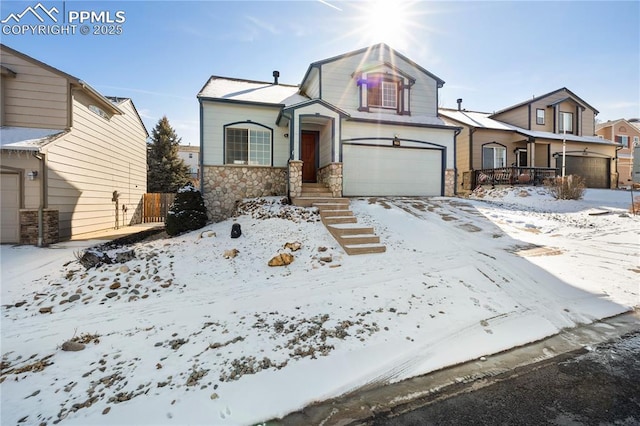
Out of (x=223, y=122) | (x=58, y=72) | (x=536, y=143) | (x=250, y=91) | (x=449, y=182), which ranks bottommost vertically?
(x=449, y=182)

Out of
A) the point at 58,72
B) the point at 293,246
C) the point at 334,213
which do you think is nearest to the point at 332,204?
the point at 334,213

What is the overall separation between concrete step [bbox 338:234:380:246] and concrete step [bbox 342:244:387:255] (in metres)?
0.11

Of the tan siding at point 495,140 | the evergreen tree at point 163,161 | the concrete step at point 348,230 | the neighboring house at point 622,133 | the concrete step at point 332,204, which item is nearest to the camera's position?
the concrete step at point 348,230

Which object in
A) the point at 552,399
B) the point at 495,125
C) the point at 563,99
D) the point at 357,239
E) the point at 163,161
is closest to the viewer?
the point at 552,399

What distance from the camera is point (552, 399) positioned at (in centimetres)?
266

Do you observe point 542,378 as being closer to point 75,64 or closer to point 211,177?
point 211,177

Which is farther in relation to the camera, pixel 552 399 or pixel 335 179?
pixel 335 179

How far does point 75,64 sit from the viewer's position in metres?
9.72

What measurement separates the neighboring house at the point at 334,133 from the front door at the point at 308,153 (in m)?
0.04

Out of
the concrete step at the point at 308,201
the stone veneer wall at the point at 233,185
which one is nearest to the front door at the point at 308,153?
the stone veneer wall at the point at 233,185

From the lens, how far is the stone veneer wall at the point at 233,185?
11.1 meters

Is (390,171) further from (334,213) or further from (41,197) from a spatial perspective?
(41,197)

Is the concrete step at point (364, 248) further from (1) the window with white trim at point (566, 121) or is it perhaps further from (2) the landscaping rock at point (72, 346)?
(1) the window with white trim at point (566, 121)

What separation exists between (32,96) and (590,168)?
30.5m
